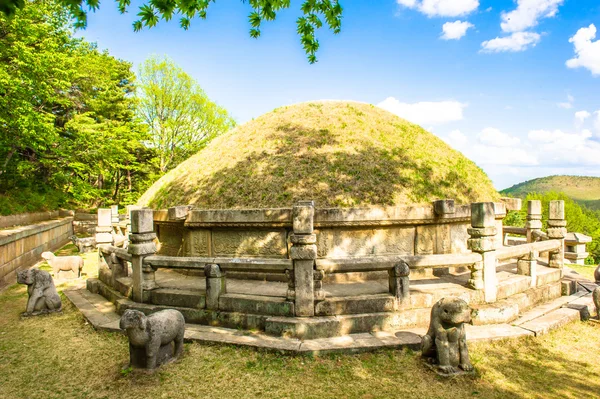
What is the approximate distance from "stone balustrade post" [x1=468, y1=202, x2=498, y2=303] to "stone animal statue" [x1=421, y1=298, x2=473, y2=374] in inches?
82.0

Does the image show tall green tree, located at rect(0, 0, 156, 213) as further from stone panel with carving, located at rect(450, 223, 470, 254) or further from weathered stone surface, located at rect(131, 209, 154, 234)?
stone panel with carving, located at rect(450, 223, 470, 254)

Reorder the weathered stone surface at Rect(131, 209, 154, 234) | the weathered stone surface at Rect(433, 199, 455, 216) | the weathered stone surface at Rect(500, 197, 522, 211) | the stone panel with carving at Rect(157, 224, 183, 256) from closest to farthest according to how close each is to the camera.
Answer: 1. the weathered stone surface at Rect(131, 209, 154, 234)
2. the weathered stone surface at Rect(433, 199, 455, 216)
3. the stone panel with carving at Rect(157, 224, 183, 256)
4. the weathered stone surface at Rect(500, 197, 522, 211)

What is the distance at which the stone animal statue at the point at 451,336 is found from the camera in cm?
458

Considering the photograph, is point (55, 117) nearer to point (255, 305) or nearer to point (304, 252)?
point (255, 305)

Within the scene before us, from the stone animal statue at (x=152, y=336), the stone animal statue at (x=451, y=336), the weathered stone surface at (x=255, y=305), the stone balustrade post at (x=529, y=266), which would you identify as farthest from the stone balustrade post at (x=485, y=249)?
the stone animal statue at (x=152, y=336)

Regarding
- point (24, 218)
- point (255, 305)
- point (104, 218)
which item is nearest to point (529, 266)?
point (255, 305)

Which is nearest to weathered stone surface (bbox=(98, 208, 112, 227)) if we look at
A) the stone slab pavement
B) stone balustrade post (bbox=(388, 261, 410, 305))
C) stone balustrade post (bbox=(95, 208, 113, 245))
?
stone balustrade post (bbox=(95, 208, 113, 245))

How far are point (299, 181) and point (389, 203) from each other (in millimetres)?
2247

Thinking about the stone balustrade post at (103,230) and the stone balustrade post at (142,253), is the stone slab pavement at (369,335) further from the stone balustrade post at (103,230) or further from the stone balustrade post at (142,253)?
the stone balustrade post at (103,230)

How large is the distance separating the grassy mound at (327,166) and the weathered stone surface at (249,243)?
27.0 inches

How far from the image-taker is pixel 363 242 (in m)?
7.40

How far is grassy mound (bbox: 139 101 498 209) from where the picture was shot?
8062 millimetres

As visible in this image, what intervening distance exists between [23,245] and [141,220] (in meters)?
9.87

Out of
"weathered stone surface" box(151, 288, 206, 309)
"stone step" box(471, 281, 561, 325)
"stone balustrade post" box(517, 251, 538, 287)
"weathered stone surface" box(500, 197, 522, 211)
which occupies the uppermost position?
"weathered stone surface" box(500, 197, 522, 211)
